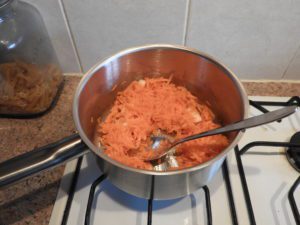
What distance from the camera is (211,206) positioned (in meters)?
0.48

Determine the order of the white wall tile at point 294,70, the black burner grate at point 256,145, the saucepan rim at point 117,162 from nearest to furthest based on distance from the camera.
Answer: the saucepan rim at point 117,162
the black burner grate at point 256,145
the white wall tile at point 294,70

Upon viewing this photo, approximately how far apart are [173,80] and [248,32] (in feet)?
0.65

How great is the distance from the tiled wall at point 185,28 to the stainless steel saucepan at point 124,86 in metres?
0.09

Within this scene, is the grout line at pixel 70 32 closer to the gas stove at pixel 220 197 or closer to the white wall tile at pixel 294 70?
the gas stove at pixel 220 197

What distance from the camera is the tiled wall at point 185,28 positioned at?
21.6 inches

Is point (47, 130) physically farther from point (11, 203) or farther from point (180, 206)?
A: point (180, 206)

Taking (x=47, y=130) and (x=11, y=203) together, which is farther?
(x=47, y=130)

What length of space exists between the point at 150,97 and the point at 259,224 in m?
0.32

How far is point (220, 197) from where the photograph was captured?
1.60 ft

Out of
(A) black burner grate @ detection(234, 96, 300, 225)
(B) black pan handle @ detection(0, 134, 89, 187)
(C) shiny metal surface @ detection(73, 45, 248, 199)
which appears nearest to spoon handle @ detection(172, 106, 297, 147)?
(C) shiny metal surface @ detection(73, 45, 248, 199)

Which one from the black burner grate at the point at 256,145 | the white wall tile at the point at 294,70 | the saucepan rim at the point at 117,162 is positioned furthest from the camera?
the white wall tile at the point at 294,70

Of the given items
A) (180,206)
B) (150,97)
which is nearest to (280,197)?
(180,206)

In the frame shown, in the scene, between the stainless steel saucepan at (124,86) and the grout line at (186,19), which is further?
the grout line at (186,19)

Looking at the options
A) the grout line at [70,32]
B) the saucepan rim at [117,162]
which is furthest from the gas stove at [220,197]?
the grout line at [70,32]
